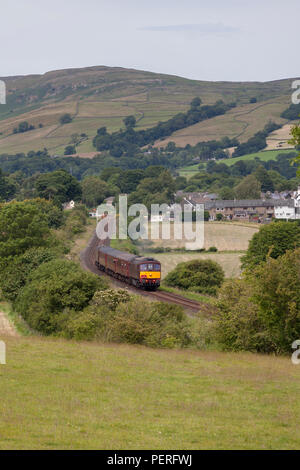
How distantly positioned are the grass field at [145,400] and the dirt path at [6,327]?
511 inches

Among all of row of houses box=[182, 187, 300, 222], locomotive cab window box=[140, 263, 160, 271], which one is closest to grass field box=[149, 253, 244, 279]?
locomotive cab window box=[140, 263, 160, 271]

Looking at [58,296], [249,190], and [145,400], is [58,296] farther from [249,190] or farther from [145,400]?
[249,190]

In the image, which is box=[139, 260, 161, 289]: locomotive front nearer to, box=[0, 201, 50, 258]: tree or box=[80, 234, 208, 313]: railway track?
box=[80, 234, 208, 313]: railway track

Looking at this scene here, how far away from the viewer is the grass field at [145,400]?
48.0 feet

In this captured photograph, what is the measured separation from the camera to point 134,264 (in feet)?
180

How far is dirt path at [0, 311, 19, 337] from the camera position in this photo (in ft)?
132

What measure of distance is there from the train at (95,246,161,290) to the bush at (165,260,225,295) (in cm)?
609

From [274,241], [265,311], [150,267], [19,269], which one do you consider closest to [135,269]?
[150,267]

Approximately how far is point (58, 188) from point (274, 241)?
74693mm

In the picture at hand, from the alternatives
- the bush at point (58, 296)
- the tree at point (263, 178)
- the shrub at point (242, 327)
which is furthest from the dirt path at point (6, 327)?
the tree at point (263, 178)

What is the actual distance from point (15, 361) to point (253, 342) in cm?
1103

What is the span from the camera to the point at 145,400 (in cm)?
1864
